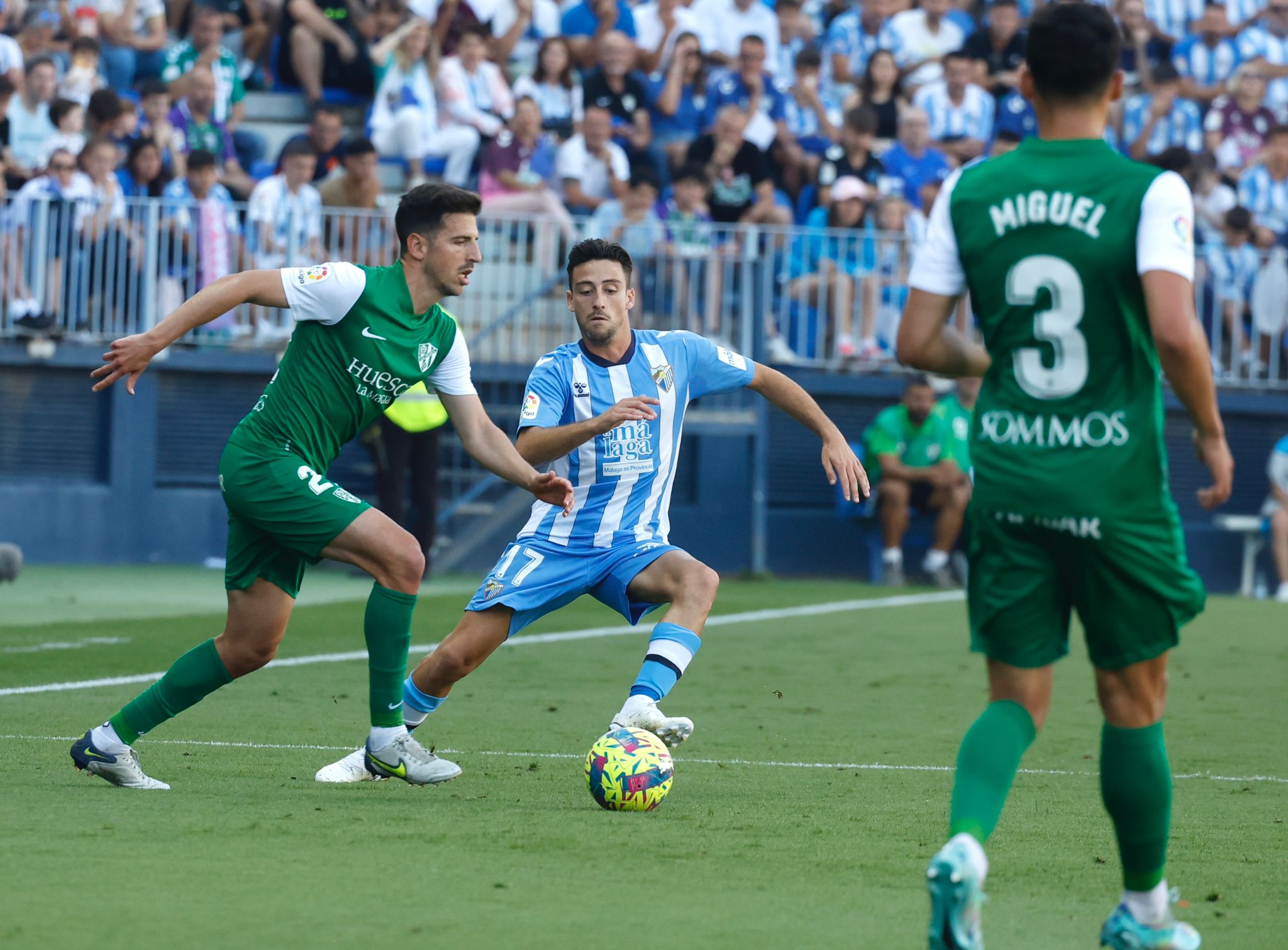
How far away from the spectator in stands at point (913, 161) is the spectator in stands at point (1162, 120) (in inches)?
99.2

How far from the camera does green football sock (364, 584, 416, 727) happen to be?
21.4ft

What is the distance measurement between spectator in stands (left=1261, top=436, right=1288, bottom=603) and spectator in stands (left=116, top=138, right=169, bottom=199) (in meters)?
10.6

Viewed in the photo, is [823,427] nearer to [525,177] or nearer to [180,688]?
[180,688]

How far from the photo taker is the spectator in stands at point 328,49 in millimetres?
19203

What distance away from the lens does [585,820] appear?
5.99 m

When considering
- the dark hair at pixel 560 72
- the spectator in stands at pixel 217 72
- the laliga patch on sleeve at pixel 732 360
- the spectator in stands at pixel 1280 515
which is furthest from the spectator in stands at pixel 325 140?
the laliga patch on sleeve at pixel 732 360

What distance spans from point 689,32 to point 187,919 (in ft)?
54.5

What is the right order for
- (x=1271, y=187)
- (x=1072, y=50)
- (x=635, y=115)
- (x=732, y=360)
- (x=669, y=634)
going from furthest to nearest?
1. (x=1271, y=187)
2. (x=635, y=115)
3. (x=732, y=360)
4. (x=669, y=634)
5. (x=1072, y=50)

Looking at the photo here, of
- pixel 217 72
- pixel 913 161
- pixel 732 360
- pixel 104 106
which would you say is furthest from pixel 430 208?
pixel 913 161

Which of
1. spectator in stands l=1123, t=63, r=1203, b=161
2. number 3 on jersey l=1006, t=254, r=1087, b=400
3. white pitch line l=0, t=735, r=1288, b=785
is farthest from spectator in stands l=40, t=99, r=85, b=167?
number 3 on jersey l=1006, t=254, r=1087, b=400

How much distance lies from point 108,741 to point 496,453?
1.68 meters

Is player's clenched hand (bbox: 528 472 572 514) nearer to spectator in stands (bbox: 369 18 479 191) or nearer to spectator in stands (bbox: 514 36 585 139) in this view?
spectator in stands (bbox: 369 18 479 191)

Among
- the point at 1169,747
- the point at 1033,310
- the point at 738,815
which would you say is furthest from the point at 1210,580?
the point at 1033,310

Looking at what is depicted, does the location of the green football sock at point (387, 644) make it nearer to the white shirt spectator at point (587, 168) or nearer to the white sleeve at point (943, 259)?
the white sleeve at point (943, 259)
